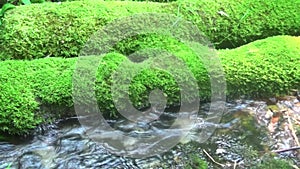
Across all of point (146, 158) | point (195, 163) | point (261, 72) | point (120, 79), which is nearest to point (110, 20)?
point (120, 79)

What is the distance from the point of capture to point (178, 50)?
420 centimetres

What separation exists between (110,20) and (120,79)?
A: 0.99 m

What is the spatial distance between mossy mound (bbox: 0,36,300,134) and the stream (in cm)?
15

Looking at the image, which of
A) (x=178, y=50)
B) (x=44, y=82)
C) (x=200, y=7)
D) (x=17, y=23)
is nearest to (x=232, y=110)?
(x=178, y=50)

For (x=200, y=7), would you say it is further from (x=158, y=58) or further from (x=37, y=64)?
(x=37, y=64)

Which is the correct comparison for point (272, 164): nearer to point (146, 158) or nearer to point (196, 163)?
point (196, 163)

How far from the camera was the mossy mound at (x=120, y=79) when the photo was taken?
352 centimetres

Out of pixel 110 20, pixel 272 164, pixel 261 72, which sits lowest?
pixel 272 164

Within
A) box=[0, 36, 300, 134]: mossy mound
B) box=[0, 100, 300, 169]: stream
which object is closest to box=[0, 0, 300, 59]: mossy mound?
box=[0, 36, 300, 134]: mossy mound

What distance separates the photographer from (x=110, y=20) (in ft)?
14.6

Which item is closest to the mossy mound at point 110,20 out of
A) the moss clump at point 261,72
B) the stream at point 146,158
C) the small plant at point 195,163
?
the moss clump at point 261,72

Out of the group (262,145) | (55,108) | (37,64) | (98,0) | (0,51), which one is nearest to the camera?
(262,145)

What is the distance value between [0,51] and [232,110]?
2389 millimetres

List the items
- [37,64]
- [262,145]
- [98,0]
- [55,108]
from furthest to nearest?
[98,0] → [37,64] → [55,108] → [262,145]
